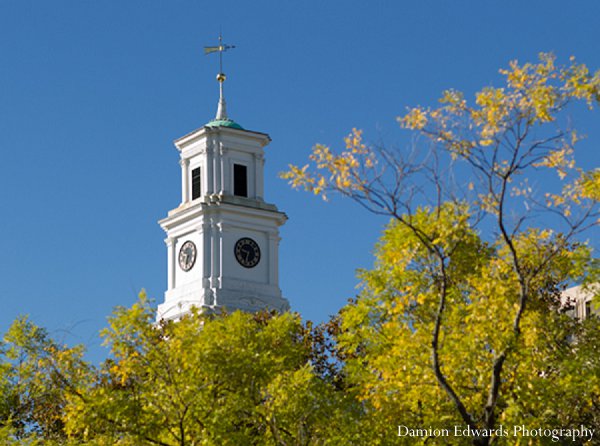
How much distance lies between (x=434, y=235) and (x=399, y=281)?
11.3ft

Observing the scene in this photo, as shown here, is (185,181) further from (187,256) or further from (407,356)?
(407,356)

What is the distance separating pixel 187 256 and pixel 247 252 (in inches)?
154

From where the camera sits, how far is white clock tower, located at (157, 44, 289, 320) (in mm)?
96688

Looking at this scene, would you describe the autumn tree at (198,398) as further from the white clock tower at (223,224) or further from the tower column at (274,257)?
the tower column at (274,257)

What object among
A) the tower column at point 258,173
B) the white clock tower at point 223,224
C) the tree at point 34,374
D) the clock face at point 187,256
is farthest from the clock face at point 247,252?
the tree at point 34,374

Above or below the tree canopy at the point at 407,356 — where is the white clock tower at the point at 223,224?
above

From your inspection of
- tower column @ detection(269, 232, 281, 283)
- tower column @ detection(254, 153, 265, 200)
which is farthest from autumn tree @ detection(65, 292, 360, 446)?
tower column @ detection(254, 153, 265, 200)

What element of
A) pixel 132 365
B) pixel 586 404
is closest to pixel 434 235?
pixel 586 404

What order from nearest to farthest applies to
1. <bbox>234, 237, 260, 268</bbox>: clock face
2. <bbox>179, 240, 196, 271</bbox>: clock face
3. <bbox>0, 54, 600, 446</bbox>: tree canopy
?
<bbox>0, 54, 600, 446</bbox>: tree canopy < <bbox>234, 237, 260, 268</bbox>: clock face < <bbox>179, 240, 196, 271</bbox>: clock face

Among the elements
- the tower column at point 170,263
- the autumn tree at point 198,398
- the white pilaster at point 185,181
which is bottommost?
the autumn tree at point 198,398

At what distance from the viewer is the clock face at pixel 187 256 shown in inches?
3893

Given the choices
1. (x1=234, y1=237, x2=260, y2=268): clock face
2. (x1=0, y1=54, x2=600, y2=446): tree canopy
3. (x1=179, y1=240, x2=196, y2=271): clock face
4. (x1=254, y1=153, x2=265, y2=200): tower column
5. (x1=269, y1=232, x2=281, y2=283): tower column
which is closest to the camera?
(x1=0, y1=54, x2=600, y2=446): tree canopy

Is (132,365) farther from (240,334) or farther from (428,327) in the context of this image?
(428,327)

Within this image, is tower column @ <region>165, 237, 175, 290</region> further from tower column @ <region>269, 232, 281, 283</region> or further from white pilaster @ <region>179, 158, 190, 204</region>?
tower column @ <region>269, 232, 281, 283</region>
